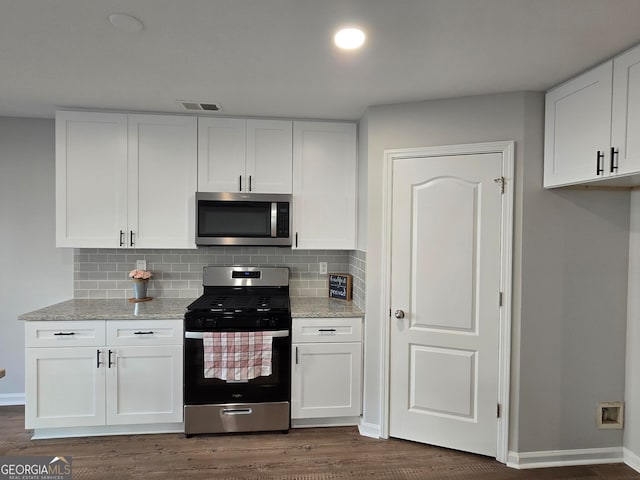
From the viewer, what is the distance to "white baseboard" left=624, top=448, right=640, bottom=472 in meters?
2.17

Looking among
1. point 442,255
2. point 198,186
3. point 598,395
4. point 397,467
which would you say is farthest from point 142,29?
point 598,395

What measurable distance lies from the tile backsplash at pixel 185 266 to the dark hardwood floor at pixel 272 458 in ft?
3.57

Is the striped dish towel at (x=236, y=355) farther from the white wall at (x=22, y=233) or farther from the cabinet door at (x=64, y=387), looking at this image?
the white wall at (x=22, y=233)

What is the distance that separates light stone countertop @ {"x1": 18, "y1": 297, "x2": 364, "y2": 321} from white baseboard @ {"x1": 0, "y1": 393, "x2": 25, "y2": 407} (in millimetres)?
950

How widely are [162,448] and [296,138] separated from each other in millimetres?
2488

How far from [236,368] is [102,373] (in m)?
0.95

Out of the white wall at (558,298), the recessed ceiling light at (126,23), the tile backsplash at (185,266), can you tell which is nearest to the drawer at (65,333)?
the tile backsplash at (185,266)

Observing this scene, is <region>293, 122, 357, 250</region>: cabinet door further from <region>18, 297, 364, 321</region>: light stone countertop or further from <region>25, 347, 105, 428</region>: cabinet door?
<region>25, 347, 105, 428</region>: cabinet door

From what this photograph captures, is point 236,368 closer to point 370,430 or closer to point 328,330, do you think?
point 328,330

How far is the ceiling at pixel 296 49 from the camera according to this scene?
142cm

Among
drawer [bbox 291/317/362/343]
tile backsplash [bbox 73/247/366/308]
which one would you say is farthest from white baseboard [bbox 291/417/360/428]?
tile backsplash [bbox 73/247/366/308]

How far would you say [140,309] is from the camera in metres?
2.63

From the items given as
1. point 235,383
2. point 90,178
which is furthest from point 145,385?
point 90,178

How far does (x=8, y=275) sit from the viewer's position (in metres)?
2.89
